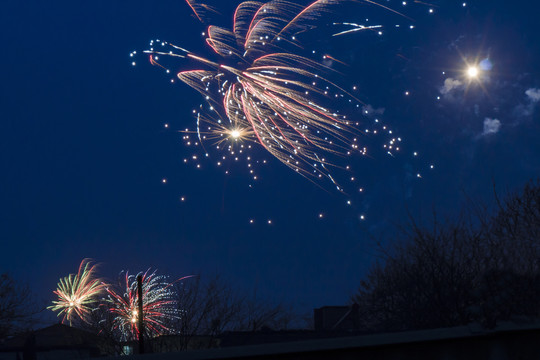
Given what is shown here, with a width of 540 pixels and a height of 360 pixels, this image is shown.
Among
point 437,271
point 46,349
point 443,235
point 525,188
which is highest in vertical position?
point 525,188

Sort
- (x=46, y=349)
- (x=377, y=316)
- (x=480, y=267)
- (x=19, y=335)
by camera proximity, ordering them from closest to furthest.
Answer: (x=480, y=267) → (x=377, y=316) → (x=46, y=349) → (x=19, y=335)

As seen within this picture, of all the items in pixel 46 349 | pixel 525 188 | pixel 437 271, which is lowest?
pixel 46 349

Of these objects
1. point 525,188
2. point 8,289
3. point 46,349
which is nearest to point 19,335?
point 8,289

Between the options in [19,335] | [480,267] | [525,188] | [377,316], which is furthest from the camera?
A: [19,335]

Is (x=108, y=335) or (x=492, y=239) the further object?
(x=108, y=335)

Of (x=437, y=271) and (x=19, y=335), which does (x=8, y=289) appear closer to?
(x=19, y=335)

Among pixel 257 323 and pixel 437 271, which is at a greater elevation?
pixel 437 271

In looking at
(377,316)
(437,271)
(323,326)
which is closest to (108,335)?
(323,326)

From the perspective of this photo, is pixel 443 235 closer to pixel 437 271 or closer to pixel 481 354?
pixel 437 271

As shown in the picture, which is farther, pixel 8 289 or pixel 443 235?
pixel 8 289

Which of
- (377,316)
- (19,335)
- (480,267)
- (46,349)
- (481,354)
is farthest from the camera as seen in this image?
(19,335)
